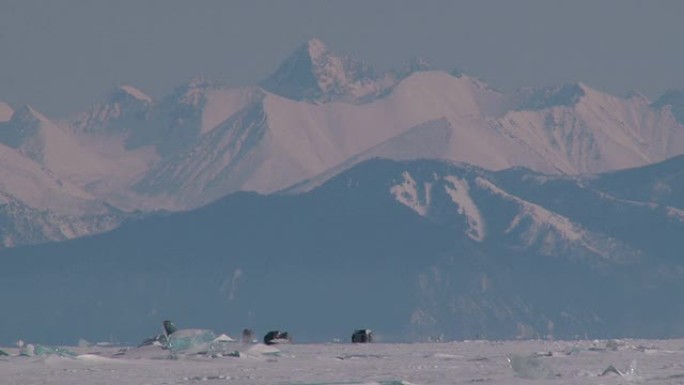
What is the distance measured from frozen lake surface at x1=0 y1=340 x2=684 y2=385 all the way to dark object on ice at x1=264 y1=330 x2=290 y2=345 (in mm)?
6501

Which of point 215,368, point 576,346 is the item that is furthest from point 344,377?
point 576,346

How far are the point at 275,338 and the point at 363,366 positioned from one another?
20.2m

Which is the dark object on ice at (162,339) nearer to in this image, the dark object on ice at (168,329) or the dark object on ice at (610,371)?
the dark object on ice at (168,329)

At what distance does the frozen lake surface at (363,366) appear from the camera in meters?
60.7

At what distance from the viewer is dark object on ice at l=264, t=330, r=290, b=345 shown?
8706 centimetres

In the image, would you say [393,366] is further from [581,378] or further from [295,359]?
[581,378]

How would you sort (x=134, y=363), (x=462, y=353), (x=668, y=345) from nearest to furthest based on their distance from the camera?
1. (x=134, y=363)
2. (x=462, y=353)
3. (x=668, y=345)

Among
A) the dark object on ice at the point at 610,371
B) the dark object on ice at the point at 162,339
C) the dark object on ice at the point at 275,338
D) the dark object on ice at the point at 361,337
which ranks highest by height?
the dark object on ice at the point at 361,337

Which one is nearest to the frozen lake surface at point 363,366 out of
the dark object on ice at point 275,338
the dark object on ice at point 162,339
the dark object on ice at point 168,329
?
the dark object on ice at point 162,339

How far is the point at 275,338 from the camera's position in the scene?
291ft

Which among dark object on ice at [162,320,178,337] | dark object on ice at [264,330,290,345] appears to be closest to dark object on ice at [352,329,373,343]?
dark object on ice at [264,330,290,345]

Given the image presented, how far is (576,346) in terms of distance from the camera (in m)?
83.6

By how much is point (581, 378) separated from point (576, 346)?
23451 mm

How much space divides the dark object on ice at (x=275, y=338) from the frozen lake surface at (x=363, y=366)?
6.50 metres
